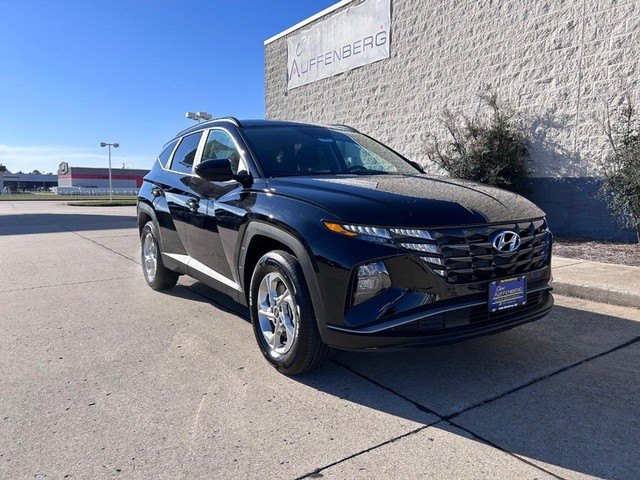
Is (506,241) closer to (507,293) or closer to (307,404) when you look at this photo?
(507,293)

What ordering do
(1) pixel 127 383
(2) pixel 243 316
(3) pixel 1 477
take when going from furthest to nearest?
(2) pixel 243 316 → (1) pixel 127 383 → (3) pixel 1 477

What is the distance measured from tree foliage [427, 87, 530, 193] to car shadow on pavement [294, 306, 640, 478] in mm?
5264

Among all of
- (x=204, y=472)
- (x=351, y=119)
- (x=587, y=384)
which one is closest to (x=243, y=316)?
(x=204, y=472)

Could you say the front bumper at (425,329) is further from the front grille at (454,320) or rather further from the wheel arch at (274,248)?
the wheel arch at (274,248)

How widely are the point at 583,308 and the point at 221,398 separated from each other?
384cm

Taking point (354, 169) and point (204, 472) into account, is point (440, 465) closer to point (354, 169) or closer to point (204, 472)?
point (204, 472)

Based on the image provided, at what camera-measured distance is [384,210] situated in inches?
114

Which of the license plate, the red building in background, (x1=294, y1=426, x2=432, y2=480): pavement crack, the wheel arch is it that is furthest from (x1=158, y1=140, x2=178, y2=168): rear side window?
the red building in background

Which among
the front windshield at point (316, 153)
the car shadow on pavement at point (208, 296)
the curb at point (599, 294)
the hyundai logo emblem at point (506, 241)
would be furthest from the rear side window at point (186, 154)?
the curb at point (599, 294)

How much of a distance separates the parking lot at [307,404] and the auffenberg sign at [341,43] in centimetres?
975

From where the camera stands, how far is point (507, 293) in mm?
3082

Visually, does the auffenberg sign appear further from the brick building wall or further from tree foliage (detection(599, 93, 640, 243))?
tree foliage (detection(599, 93, 640, 243))

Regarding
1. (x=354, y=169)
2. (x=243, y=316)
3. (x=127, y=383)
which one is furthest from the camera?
(x=243, y=316)

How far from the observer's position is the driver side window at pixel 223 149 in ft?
13.4
